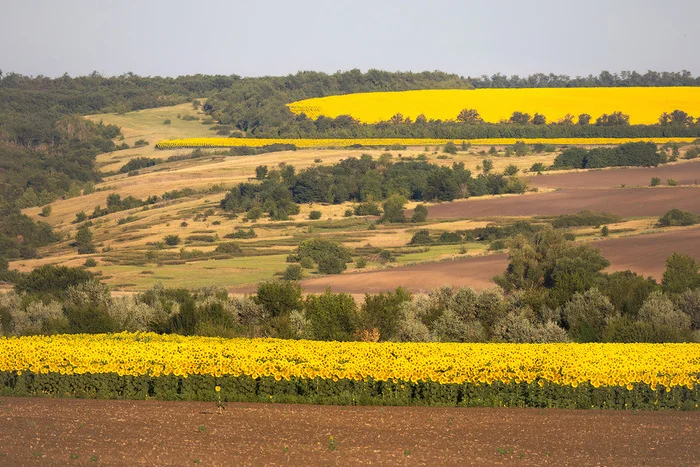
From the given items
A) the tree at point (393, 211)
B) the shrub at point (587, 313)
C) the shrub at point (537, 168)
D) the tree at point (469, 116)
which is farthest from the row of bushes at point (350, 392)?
the tree at point (469, 116)

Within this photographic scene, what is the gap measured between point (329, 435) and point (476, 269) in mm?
44615

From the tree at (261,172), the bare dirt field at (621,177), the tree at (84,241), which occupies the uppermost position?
the tree at (261,172)

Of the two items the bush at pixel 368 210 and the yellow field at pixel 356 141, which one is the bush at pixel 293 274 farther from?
the yellow field at pixel 356 141

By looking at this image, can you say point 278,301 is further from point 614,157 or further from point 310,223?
point 614,157

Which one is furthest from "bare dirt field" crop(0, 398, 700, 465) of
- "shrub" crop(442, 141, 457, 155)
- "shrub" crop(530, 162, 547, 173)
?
"shrub" crop(442, 141, 457, 155)

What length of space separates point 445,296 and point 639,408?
19710 millimetres

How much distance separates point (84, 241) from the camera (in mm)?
92875

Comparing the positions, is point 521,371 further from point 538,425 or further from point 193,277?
point 193,277

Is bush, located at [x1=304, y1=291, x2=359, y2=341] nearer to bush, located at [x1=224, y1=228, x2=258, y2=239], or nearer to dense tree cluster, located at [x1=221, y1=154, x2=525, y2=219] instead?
bush, located at [x1=224, y1=228, x2=258, y2=239]

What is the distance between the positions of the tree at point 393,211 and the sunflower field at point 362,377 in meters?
67.0

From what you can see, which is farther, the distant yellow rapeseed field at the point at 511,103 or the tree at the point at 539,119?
the distant yellow rapeseed field at the point at 511,103

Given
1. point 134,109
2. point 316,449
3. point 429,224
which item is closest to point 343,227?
point 429,224

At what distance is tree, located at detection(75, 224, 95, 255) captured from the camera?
88.9 m

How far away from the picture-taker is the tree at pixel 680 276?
48031 mm
